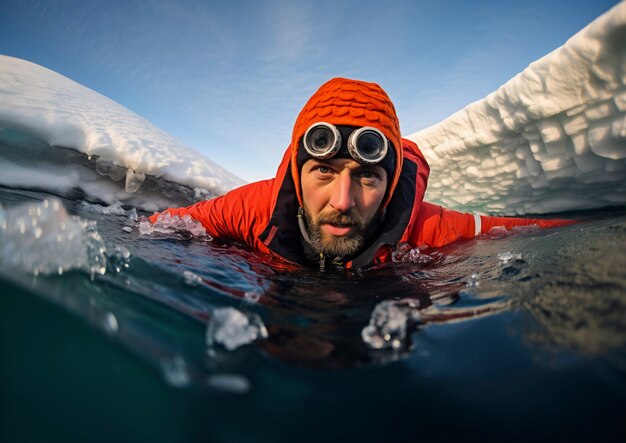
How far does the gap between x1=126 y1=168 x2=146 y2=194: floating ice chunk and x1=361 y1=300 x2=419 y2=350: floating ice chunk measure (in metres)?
3.45

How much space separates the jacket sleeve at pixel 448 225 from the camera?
92.5 inches

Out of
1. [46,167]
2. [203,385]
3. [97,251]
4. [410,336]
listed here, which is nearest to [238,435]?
[203,385]

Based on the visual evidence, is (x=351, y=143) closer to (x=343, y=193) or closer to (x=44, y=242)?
(x=343, y=193)

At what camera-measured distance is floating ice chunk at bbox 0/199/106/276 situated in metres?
0.83

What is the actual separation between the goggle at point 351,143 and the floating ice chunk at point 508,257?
0.89 metres

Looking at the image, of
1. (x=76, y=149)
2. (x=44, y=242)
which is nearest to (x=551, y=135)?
(x=44, y=242)

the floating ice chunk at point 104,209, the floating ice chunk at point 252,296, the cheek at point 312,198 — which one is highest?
the cheek at point 312,198

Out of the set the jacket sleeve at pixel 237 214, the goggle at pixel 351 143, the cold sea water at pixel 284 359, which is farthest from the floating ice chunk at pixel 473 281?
the jacket sleeve at pixel 237 214

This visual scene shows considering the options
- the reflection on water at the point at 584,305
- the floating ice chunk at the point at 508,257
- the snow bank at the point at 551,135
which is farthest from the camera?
the snow bank at the point at 551,135

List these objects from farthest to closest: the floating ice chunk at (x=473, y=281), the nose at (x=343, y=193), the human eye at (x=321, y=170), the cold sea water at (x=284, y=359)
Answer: the human eye at (x=321, y=170)
the nose at (x=343, y=193)
the floating ice chunk at (x=473, y=281)
the cold sea water at (x=284, y=359)

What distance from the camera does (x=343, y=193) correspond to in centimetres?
191

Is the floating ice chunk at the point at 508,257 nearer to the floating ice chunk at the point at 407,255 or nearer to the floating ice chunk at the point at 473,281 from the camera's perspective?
the floating ice chunk at the point at 473,281

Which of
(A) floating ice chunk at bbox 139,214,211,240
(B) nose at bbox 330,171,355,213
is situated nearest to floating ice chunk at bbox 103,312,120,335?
(B) nose at bbox 330,171,355,213

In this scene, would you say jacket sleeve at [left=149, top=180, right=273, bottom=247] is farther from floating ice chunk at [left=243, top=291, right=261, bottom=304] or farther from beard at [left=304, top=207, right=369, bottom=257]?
floating ice chunk at [left=243, top=291, right=261, bottom=304]
